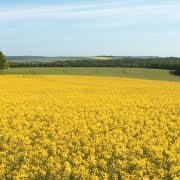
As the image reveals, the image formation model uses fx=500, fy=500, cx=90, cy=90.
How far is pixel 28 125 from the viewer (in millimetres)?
14734

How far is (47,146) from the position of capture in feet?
38.4

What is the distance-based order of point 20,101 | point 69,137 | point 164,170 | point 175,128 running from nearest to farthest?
point 164,170 < point 69,137 < point 175,128 < point 20,101

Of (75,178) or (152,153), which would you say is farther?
(152,153)

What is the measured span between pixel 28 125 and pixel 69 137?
2.55 meters

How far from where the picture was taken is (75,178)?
30.7ft

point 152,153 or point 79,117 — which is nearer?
point 152,153

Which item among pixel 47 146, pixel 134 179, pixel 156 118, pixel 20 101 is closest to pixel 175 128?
pixel 156 118

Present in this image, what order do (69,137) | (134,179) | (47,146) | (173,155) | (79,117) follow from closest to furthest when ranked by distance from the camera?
1. (134,179)
2. (173,155)
3. (47,146)
4. (69,137)
5. (79,117)

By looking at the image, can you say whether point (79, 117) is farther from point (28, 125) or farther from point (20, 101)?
point (20, 101)

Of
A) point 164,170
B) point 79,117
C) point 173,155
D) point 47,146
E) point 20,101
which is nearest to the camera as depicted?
point 164,170

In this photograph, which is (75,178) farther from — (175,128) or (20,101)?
(20,101)

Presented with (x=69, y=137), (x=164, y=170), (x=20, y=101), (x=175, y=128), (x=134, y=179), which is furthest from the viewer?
(x=20, y=101)

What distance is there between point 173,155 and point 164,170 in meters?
0.79

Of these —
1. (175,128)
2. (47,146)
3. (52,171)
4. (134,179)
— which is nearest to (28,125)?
(47,146)
